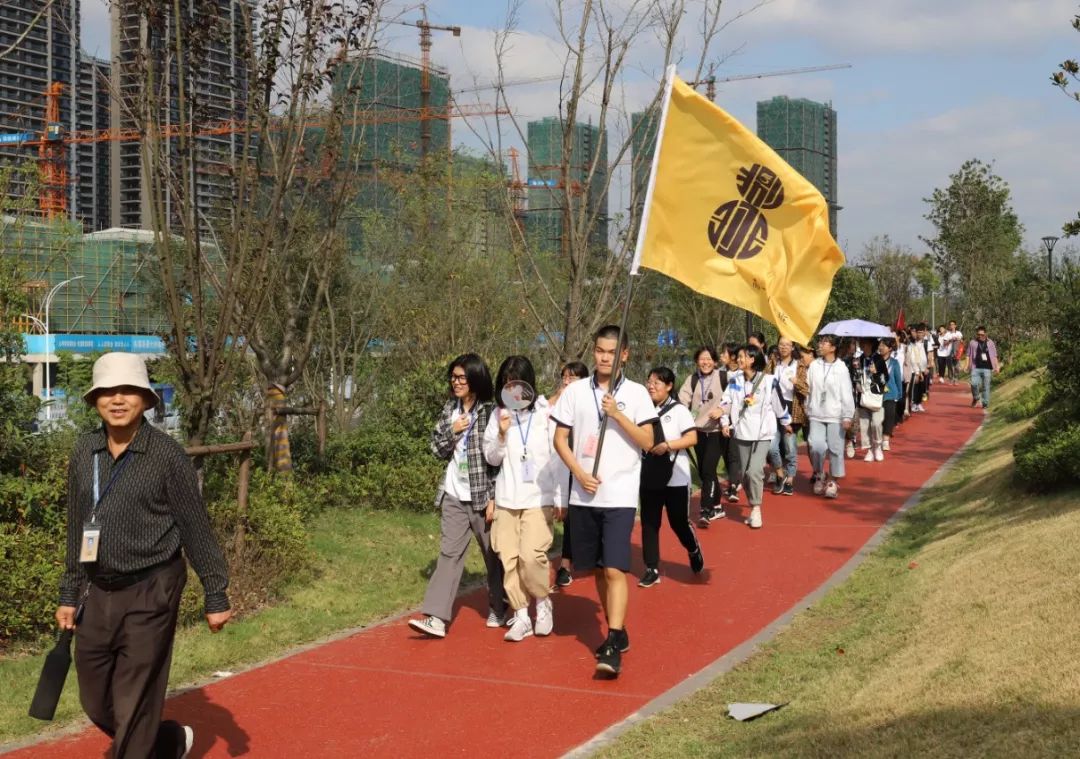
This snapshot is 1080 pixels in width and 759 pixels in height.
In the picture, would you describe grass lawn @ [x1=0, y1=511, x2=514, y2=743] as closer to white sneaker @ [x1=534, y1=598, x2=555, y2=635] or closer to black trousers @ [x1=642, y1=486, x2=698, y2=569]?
white sneaker @ [x1=534, y1=598, x2=555, y2=635]

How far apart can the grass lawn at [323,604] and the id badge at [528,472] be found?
163cm

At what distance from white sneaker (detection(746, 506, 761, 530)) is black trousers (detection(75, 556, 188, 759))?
27.0 ft

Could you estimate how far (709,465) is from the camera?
503 inches

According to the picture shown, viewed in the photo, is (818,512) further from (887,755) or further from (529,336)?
(529,336)

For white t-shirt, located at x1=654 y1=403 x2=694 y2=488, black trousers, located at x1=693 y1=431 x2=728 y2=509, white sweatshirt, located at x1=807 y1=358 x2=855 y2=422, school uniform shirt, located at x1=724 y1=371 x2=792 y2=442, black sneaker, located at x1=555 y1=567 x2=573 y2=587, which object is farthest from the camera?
white sweatshirt, located at x1=807 y1=358 x2=855 y2=422

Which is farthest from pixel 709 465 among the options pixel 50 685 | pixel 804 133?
pixel 804 133

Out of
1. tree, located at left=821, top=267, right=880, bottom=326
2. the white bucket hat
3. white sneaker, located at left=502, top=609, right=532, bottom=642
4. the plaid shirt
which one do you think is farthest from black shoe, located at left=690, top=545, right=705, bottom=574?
tree, located at left=821, top=267, right=880, bottom=326

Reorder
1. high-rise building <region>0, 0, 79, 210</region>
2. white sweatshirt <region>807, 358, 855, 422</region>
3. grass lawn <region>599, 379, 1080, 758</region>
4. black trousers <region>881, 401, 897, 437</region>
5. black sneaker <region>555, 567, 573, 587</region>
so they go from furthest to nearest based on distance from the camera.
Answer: black trousers <region>881, 401, 897, 437</region> < white sweatshirt <region>807, 358, 855, 422</region> < black sneaker <region>555, 567, 573, 587</region> < high-rise building <region>0, 0, 79, 210</region> < grass lawn <region>599, 379, 1080, 758</region>

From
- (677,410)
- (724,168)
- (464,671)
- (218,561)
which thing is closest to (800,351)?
(677,410)

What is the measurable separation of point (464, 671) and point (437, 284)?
1421cm

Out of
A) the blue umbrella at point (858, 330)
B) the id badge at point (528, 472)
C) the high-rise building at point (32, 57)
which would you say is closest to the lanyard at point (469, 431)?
the id badge at point (528, 472)

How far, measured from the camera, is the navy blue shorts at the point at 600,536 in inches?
284

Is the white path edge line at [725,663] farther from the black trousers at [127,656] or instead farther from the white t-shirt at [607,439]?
the black trousers at [127,656]

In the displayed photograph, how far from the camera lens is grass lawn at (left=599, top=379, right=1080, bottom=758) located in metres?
5.20
